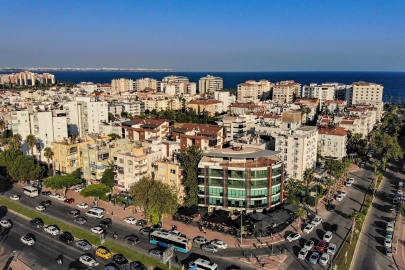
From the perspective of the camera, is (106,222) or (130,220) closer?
(106,222)

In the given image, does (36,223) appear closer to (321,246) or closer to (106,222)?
(106,222)

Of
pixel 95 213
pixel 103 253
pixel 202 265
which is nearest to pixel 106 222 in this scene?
pixel 95 213

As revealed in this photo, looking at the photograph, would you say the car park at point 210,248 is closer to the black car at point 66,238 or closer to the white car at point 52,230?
the black car at point 66,238

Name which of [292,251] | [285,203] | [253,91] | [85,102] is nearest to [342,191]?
[285,203]

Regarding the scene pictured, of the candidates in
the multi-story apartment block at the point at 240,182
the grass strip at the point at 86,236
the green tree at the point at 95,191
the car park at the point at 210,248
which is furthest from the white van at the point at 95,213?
the car park at the point at 210,248

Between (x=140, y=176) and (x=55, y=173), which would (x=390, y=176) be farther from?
(x=55, y=173)

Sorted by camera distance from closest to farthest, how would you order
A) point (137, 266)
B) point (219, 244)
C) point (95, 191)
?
point (137, 266)
point (219, 244)
point (95, 191)

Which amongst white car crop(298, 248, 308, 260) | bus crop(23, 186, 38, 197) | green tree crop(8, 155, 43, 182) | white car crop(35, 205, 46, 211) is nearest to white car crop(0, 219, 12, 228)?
white car crop(35, 205, 46, 211)
